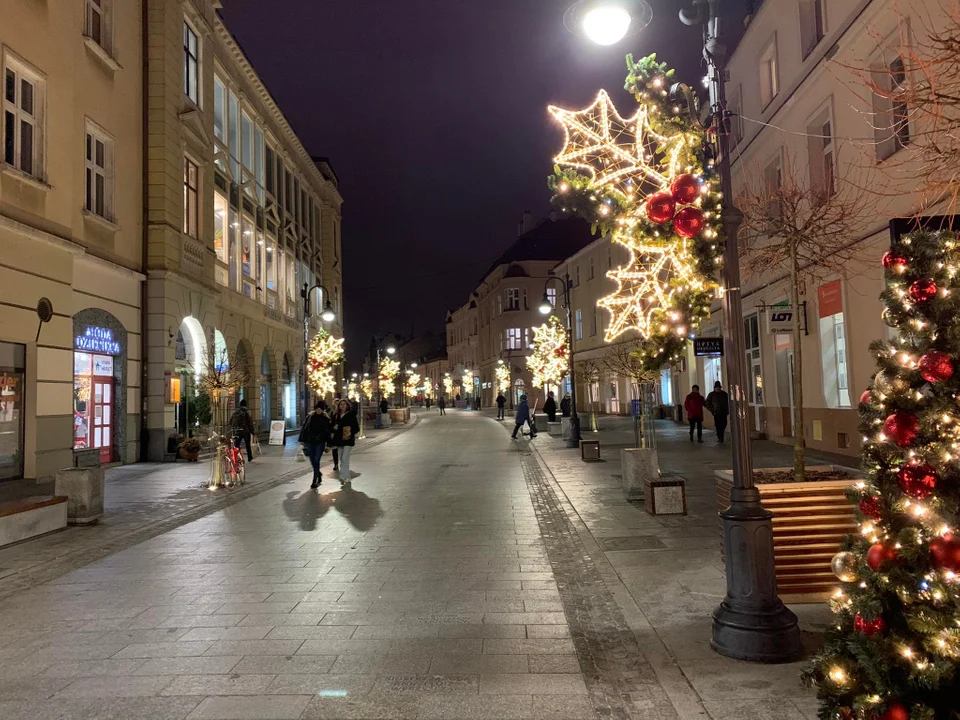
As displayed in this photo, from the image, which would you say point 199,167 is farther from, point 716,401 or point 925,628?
point 925,628

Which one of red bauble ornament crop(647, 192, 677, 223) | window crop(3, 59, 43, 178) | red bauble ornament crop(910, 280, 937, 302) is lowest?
red bauble ornament crop(910, 280, 937, 302)

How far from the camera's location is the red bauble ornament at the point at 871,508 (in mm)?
3264

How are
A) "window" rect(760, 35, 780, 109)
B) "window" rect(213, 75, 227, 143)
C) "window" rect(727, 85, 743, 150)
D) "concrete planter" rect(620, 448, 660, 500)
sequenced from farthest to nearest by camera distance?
"window" rect(213, 75, 227, 143) → "window" rect(727, 85, 743, 150) → "window" rect(760, 35, 780, 109) → "concrete planter" rect(620, 448, 660, 500)

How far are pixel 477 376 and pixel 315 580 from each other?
7802 cm

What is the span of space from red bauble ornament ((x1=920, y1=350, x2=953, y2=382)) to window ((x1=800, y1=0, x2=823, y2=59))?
16337 millimetres

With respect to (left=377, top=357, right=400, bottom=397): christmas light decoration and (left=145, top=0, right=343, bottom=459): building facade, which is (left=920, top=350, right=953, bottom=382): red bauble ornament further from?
(left=377, top=357, right=400, bottom=397): christmas light decoration

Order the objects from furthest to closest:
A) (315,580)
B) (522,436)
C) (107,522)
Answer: (522,436), (107,522), (315,580)

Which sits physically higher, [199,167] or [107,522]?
[199,167]

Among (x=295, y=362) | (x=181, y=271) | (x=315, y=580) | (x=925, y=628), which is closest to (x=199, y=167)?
(x=181, y=271)

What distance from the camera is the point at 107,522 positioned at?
10281 mm

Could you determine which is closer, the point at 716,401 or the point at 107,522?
the point at 107,522

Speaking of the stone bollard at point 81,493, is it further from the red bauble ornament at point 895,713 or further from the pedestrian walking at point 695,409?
the pedestrian walking at point 695,409

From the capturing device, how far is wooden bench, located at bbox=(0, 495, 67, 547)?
8602 mm

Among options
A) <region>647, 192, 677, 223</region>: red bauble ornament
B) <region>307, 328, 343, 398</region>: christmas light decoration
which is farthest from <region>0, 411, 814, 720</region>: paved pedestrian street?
<region>307, 328, 343, 398</region>: christmas light decoration
